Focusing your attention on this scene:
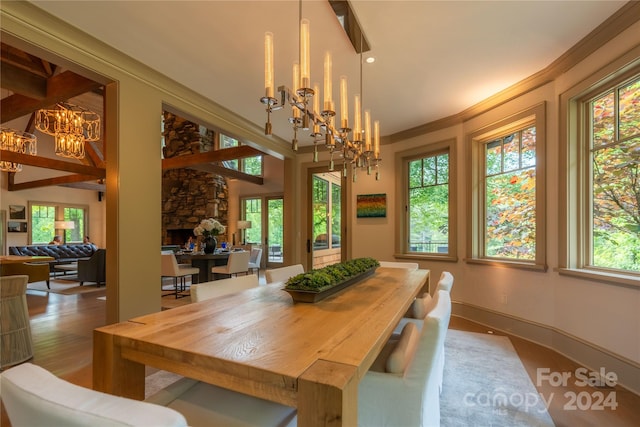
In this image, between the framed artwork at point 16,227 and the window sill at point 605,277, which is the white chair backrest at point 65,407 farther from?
the framed artwork at point 16,227

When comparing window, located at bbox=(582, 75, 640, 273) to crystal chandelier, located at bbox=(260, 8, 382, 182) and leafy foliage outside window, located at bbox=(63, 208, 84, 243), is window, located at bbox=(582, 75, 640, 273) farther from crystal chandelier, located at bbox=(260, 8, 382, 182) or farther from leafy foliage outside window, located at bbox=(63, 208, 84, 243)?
leafy foliage outside window, located at bbox=(63, 208, 84, 243)

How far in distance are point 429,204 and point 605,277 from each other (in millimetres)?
2194

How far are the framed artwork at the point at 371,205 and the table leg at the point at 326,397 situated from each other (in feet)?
12.7

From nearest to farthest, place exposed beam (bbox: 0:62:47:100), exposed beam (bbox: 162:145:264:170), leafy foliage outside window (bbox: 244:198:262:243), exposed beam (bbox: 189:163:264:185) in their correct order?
1. exposed beam (bbox: 0:62:47:100)
2. exposed beam (bbox: 162:145:264:170)
3. exposed beam (bbox: 189:163:264:185)
4. leafy foliage outside window (bbox: 244:198:262:243)

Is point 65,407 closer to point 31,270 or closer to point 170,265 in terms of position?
point 170,265

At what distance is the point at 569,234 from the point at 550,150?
31.9 inches

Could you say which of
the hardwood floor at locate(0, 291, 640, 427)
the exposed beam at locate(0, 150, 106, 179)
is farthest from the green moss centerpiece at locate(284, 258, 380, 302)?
the exposed beam at locate(0, 150, 106, 179)

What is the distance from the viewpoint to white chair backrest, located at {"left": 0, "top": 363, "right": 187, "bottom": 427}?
55 centimetres

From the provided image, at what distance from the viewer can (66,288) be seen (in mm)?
5652

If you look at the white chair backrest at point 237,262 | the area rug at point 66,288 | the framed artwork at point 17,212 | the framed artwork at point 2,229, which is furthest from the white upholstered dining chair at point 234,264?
the framed artwork at point 17,212

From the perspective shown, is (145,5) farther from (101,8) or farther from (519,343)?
(519,343)

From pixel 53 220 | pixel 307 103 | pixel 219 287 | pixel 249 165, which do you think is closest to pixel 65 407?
pixel 219 287

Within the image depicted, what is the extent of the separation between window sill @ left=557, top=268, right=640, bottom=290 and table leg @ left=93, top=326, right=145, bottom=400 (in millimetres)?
2995

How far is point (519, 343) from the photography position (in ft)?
9.48
